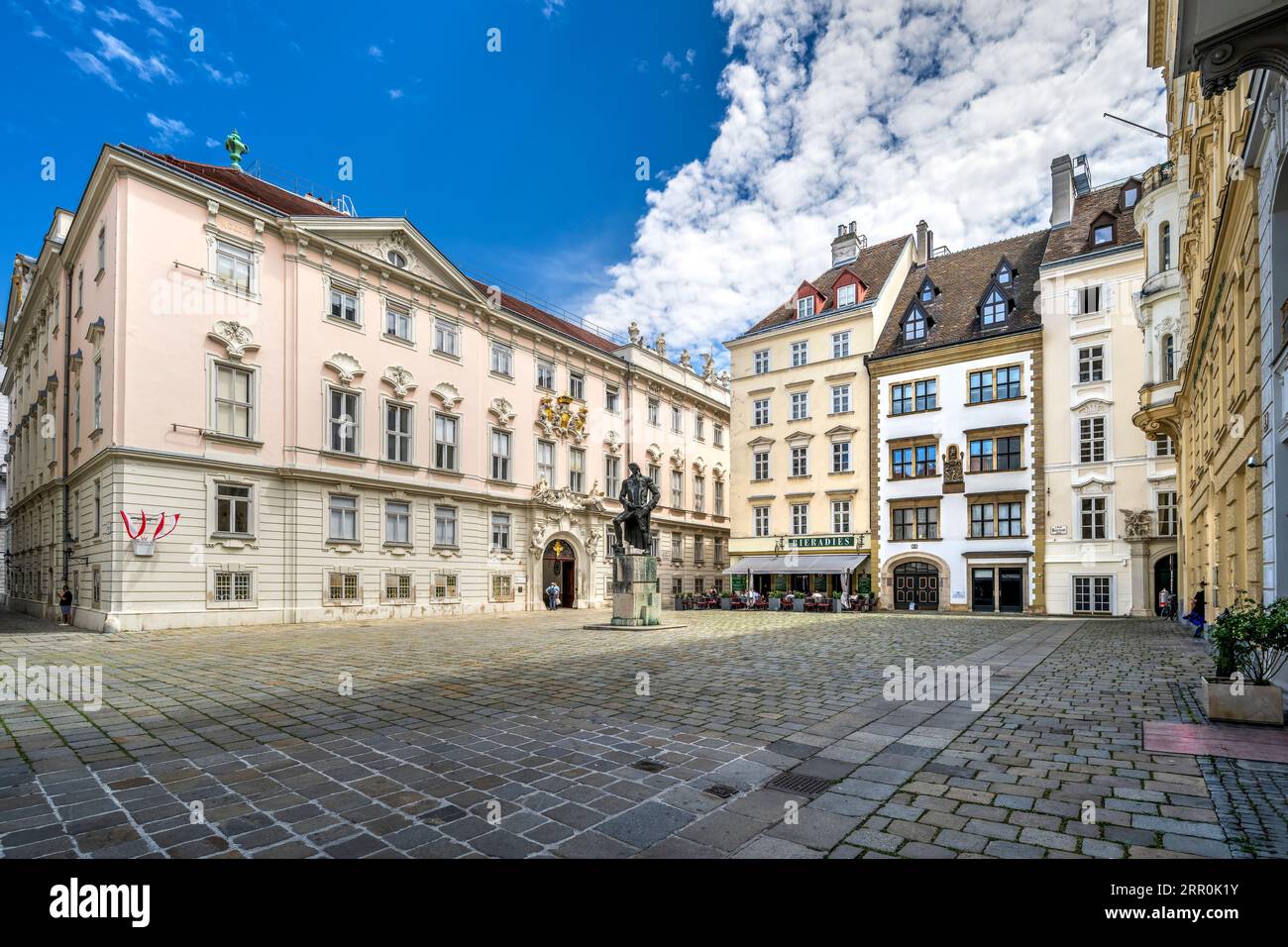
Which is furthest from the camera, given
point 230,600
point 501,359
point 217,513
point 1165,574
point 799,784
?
point 501,359

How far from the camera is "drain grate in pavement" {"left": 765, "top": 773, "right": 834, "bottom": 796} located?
516cm

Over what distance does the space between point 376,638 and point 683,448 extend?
29.4 m

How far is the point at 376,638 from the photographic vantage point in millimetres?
17859

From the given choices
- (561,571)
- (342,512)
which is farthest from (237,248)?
(561,571)

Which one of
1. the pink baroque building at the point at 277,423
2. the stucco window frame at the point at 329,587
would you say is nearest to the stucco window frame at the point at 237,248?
the pink baroque building at the point at 277,423

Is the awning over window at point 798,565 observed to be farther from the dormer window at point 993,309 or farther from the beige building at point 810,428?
the dormer window at point 993,309

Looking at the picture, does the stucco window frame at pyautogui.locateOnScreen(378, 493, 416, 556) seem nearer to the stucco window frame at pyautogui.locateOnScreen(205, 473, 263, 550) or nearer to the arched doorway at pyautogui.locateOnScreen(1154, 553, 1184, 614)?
the stucco window frame at pyautogui.locateOnScreen(205, 473, 263, 550)

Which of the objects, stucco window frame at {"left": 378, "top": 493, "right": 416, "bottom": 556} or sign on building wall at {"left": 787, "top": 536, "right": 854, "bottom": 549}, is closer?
stucco window frame at {"left": 378, "top": 493, "right": 416, "bottom": 556}

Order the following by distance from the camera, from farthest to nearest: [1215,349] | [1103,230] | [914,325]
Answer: [914,325], [1103,230], [1215,349]

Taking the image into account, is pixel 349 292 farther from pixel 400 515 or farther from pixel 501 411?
pixel 400 515

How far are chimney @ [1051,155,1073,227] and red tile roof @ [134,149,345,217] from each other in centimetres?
3454

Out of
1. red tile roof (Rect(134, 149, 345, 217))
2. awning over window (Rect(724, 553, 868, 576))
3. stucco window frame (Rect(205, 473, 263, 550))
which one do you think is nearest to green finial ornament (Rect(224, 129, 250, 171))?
red tile roof (Rect(134, 149, 345, 217))

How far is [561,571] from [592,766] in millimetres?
30805

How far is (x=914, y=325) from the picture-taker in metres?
37.5
